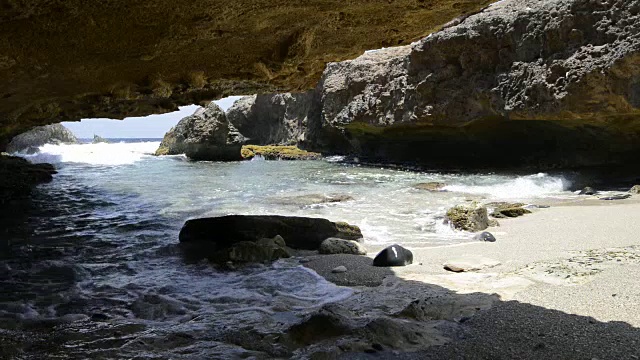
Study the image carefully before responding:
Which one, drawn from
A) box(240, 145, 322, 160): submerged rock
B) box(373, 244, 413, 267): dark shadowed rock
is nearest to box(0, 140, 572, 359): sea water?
box(373, 244, 413, 267): dark shadowed rock

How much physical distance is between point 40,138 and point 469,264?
3766 centimetres

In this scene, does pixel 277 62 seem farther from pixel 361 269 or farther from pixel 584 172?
pixel 584 172

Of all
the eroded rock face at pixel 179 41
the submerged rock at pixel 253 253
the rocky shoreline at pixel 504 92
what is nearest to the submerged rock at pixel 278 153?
the rocky shoreline at pixel 504 92

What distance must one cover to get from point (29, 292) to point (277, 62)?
10.6ft

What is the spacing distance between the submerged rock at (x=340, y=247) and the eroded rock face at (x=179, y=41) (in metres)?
2.08

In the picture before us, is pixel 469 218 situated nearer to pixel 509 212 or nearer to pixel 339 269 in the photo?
pixel 509 212

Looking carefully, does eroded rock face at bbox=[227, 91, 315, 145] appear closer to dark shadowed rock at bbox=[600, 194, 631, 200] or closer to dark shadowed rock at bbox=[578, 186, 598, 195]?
dark shadowed rock at bbox=[578, 186, 598, 195]

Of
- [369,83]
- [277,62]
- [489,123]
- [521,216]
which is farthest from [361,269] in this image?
[369,83]

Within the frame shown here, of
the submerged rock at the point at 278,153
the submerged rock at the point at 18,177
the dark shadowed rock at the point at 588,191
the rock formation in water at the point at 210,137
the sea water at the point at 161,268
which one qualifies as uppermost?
the rock formation in water at the point at 210,137

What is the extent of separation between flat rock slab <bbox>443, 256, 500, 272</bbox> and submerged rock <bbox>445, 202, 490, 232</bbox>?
2085 millimetres

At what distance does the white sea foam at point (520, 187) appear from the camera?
1237 cm

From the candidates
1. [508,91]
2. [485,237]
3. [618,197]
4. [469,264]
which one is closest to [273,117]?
[508,91]

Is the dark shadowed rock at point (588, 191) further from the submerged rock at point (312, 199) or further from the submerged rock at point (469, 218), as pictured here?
the submerged rock at point (312, 199)

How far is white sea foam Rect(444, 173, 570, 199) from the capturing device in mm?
12367
